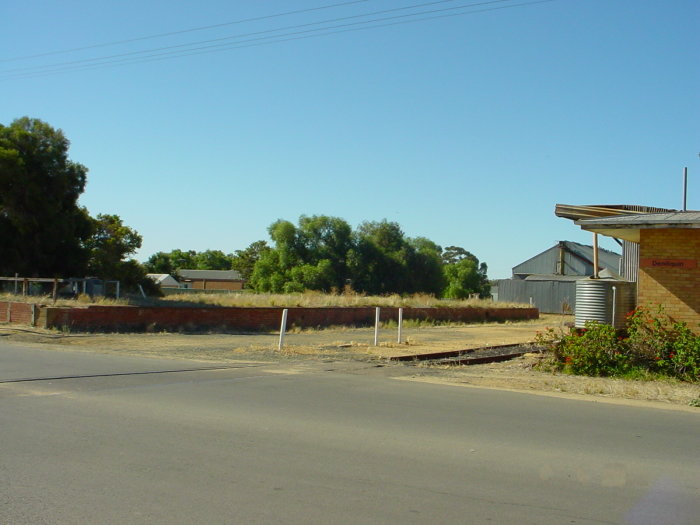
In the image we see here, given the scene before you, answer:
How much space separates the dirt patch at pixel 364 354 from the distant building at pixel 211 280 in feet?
245

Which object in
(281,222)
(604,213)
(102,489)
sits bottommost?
(102,489)

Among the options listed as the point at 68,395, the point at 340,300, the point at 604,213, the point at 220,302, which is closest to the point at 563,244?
the point at 340,300

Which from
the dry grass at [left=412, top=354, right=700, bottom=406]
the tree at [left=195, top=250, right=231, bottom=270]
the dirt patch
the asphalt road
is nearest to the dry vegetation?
the dirt patch

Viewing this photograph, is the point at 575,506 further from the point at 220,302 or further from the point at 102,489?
the point at 220,302

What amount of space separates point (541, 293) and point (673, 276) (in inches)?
1762

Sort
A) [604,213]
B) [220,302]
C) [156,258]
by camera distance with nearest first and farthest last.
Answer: [604,213], [220,302], [156,258]

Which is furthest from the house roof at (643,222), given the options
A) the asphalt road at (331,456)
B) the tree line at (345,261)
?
the tree line at (345,261)

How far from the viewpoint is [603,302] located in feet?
51.7

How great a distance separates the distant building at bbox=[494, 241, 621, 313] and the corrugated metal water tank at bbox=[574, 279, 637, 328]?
32.3m

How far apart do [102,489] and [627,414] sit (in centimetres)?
735

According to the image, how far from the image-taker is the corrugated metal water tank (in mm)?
15719

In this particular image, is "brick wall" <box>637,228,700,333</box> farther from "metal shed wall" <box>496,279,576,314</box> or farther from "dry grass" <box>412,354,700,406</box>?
"metal shed wall" <box>496,279,576,314</box>

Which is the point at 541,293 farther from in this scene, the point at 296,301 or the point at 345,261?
the point at 296,301

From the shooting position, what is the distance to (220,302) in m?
35.2
